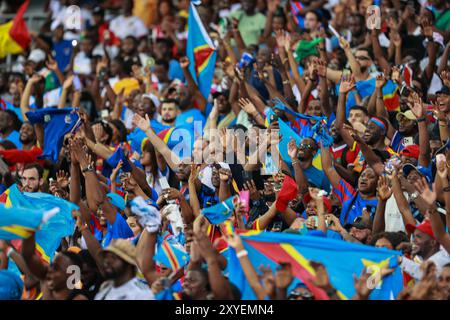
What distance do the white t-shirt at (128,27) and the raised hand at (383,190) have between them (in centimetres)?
829

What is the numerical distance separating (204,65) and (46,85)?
10.8 feet

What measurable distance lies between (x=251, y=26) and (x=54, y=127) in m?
3.99

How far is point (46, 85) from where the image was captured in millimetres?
16922

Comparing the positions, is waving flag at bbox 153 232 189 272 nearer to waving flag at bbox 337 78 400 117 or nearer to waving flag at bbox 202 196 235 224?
waving flag at bbox 202 196 235 224

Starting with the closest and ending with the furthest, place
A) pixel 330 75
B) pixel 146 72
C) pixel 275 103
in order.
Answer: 1. pixel 275 103
2. pixel 330 75
3. pixel 146 72

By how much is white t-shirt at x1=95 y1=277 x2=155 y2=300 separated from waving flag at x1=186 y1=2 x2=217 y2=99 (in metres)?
6.05

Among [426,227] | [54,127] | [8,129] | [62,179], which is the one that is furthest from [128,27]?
[426,227]

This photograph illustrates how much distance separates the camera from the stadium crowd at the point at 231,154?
29.1ft

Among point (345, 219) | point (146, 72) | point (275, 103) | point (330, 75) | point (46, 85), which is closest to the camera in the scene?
point (345, 219)

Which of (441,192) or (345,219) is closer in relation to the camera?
(441,192)

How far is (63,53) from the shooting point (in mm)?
17406

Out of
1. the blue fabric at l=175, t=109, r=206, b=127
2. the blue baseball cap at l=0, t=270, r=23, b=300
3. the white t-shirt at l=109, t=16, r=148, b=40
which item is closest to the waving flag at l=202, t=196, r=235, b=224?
the blue baseball cap at l=0, t=270, r=23, b=300
